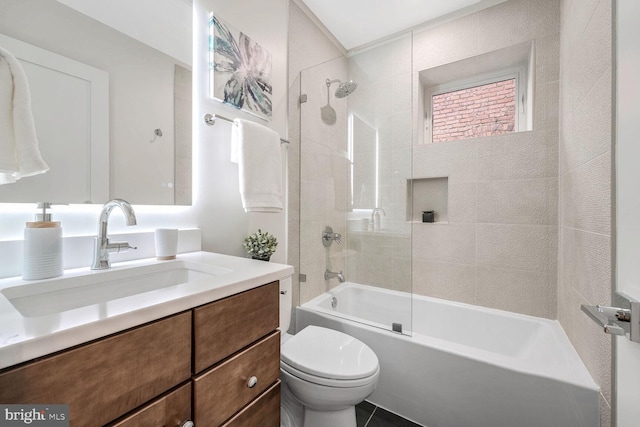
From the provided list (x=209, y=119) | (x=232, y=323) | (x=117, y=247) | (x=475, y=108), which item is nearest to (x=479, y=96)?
(x=475, y=108)

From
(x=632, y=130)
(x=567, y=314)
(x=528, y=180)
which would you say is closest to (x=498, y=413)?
(x=567, y=314)

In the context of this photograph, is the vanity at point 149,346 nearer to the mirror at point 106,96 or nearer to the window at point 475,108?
the mirror at point 106,96

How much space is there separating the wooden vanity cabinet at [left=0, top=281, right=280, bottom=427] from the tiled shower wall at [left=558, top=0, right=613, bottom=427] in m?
1.17

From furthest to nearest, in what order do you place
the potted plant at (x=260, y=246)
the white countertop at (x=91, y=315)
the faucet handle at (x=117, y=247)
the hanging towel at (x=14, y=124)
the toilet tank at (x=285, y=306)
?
the toilet tank at (x=285, y=306) < the potted plant at (x=260, y=246) < the faucet handle at (x=117, y=247) < the hanging towel at (x=14, y=124) < the white countertop at (x=91, y=315)

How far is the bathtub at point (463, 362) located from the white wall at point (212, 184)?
2.63 ft

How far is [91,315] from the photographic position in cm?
49

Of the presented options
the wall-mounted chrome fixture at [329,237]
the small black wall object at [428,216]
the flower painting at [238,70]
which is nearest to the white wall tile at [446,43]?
the small black wall object at [428,216]

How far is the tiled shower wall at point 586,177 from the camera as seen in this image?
922mm

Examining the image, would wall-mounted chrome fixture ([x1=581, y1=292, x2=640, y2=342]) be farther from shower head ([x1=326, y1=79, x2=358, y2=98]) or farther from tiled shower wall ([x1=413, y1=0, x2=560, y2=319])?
shower head ([x1=326, y1=79, x2=358, y2=98])

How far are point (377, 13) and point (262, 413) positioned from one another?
2431 mm

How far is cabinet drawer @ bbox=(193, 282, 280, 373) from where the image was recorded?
2.13 ft

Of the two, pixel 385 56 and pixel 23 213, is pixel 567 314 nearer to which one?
pixel 385 56

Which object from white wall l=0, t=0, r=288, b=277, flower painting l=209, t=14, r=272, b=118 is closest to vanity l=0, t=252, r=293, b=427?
white wall l=0, t=0, r=288, b=277

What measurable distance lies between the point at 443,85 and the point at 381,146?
925 mm
